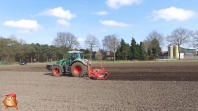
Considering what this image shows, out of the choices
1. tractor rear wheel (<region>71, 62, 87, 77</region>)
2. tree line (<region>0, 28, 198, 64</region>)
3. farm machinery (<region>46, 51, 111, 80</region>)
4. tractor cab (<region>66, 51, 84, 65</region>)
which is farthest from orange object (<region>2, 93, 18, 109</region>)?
tree line (<region>0, 28, 198, 64</region>)

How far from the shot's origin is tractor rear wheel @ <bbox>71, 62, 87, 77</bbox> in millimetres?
16500

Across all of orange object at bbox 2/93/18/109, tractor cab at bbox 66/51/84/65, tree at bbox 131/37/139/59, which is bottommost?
orange object at bbox 2/93/18/109

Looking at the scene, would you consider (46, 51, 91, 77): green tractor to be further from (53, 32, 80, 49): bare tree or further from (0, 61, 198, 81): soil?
(53, 32, 80, 49): bare tree

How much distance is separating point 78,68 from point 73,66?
45 centimetres

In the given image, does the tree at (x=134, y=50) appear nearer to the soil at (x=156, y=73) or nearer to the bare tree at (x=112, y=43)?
the bare tree at (x=112, y=43)

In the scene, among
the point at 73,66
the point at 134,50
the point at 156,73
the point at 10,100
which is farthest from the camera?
the point at 134,50

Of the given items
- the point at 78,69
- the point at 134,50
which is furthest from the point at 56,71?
the point at 134,50

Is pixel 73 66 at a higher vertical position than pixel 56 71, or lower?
higher

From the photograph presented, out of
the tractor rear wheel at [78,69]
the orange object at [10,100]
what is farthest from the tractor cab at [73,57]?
the orange object at [10,100]

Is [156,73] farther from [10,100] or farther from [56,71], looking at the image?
[10,100]

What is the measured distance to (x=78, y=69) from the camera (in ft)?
55.2

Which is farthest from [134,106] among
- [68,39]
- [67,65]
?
[68,39]

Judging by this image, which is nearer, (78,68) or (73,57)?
(78,68)

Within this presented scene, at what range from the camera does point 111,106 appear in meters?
6.48
